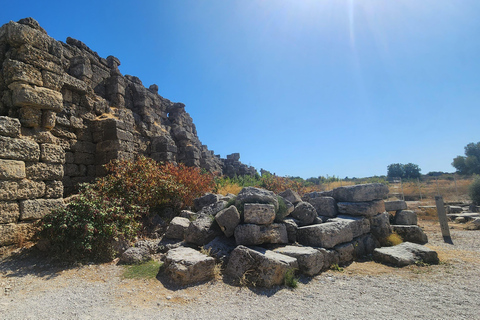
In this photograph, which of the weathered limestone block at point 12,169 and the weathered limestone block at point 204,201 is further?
the weathered limestone block at point 204,201

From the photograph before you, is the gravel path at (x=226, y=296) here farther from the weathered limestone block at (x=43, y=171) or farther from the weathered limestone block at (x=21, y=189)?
the weathered limestone block at (x=43, y=171)

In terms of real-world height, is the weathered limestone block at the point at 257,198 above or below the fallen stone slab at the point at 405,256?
above

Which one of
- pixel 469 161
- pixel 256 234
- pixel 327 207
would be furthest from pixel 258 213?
pixel 469 161

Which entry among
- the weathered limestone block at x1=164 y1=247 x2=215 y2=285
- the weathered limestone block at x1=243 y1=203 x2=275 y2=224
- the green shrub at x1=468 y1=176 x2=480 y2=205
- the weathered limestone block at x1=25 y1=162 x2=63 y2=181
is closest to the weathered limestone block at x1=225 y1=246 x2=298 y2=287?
the weathered limestone block at x1=164 y1=247 x2=215 y2=285

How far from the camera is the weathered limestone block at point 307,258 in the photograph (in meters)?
4.79

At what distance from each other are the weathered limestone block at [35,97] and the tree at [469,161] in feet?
166

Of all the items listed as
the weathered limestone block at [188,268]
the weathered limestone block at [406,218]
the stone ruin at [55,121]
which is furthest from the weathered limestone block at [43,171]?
the weathered limestone block at [406,218]

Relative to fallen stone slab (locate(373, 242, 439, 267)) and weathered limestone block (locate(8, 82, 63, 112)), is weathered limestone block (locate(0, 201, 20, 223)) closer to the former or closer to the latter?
weathered limestone block (locate(8, 82, 63, 112))

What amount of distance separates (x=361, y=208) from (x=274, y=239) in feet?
9.89

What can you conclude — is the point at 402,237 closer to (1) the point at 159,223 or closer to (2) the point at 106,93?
(1) the point at 159,223

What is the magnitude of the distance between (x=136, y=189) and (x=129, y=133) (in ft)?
8.86

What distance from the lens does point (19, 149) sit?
511 centimetres

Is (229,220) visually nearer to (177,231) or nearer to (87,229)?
(177,231)

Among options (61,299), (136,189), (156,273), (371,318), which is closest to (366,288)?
(371,318)
